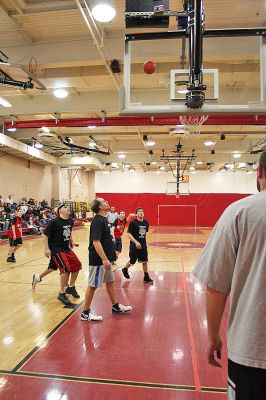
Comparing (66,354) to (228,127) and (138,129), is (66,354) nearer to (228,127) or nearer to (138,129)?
(138,129)

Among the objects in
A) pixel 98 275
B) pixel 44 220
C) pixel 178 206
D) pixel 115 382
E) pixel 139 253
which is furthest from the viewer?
pixel 178 206

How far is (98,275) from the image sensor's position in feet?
16.4

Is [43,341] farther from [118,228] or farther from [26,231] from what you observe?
[26,231]

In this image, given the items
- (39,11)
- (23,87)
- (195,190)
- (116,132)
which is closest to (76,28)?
(39,11)

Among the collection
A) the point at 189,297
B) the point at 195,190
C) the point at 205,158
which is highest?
the point at 205,158

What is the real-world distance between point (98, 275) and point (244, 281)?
3.71m

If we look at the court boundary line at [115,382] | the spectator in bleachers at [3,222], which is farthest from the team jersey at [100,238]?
the spectator in bleachers at [3,222]

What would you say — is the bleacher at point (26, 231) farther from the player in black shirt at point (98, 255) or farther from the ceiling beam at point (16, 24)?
the player in black shirt at point (98, 255)

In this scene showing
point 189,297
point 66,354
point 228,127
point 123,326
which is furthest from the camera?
point 228,127

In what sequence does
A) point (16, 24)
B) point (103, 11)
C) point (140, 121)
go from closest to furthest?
1. point (103, 11)
2. point (16, 24)
3. point (140, 121)

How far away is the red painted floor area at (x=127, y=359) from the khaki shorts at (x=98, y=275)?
603 millimetres

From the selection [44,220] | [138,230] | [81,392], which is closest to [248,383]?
[81,392]

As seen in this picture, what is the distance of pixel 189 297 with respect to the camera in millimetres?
6539

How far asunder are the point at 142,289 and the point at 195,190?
74.1ft
